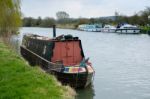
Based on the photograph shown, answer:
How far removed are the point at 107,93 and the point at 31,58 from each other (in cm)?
935

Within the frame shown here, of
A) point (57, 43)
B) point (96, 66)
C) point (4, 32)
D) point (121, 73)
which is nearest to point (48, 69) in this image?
point (57, 43)

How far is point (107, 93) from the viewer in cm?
1633

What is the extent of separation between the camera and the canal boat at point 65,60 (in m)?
16.5

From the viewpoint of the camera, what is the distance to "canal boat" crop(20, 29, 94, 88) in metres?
16.5

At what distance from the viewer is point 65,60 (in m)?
19.0

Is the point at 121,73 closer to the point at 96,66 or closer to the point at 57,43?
the point at 96,66

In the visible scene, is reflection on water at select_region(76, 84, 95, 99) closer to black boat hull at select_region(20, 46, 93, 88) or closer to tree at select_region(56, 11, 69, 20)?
black boat hull at select_region(20, 46, 93, 88)

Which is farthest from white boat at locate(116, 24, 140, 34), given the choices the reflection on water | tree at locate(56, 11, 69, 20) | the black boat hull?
the black boat hull

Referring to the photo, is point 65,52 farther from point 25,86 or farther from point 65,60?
point 25,86

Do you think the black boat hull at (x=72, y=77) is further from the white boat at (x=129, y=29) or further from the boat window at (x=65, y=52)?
the white boat at (x=129, y=29)

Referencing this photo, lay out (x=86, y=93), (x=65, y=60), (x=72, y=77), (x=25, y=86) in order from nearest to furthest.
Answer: (x=25, y=86), (x=72, y=77), (x=86, y=93), (x=65, y=60)

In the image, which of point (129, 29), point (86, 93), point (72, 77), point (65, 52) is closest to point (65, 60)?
point (65, 52)

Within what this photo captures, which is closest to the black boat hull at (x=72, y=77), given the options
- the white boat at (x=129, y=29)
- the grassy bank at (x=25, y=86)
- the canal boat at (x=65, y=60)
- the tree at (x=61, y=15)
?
the canal boat at (x=65, y=60)

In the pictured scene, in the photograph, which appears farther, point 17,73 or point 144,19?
point 144,19
